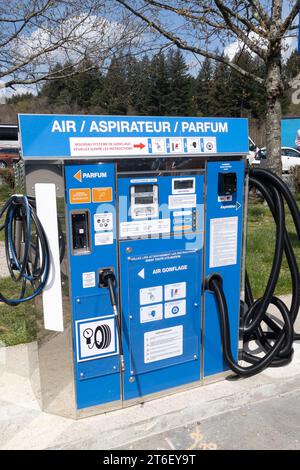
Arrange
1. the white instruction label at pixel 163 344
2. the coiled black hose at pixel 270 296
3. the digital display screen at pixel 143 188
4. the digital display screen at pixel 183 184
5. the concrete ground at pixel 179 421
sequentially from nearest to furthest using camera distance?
the concrete ground at pixel 179 421
the digital display screen at pixel 143 188
the digital display screen at pixel 183 184
the white instruction label at pixel 163 344
the coiled black hose at pixel 270 296

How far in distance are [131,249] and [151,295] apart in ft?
1.20

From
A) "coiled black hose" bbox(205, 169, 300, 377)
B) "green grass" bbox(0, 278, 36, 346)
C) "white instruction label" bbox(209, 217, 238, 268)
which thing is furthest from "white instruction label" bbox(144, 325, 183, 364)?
"green grass" bbox(0, 278, 36, 346)

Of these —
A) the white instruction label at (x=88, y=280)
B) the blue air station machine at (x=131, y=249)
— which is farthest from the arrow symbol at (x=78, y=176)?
the white instruction label at (x=88, y=280)

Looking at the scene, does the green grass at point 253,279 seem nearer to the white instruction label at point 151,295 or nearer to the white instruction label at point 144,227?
the white instruction label at point 151,295

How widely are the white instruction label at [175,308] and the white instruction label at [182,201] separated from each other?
0.67 metres

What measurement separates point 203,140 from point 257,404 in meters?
1.89

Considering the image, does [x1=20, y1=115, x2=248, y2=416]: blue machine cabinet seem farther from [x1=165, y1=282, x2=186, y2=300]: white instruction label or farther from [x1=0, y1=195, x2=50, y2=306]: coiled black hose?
[x1=0, y1=195, x2=50, y2=306]: coiled black hose

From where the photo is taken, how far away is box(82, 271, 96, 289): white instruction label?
2.74m

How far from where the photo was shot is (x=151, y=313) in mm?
3025

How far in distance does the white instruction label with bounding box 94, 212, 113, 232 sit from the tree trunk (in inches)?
357

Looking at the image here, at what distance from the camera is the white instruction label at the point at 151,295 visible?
2.97 metres

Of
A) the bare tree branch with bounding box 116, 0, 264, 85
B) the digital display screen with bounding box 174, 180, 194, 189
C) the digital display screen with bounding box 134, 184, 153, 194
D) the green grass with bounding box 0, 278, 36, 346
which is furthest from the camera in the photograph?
the bare tree branch with bounding box 116, 0, 264, 85

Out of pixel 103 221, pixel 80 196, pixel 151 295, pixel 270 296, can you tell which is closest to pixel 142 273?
pixel 151 295
